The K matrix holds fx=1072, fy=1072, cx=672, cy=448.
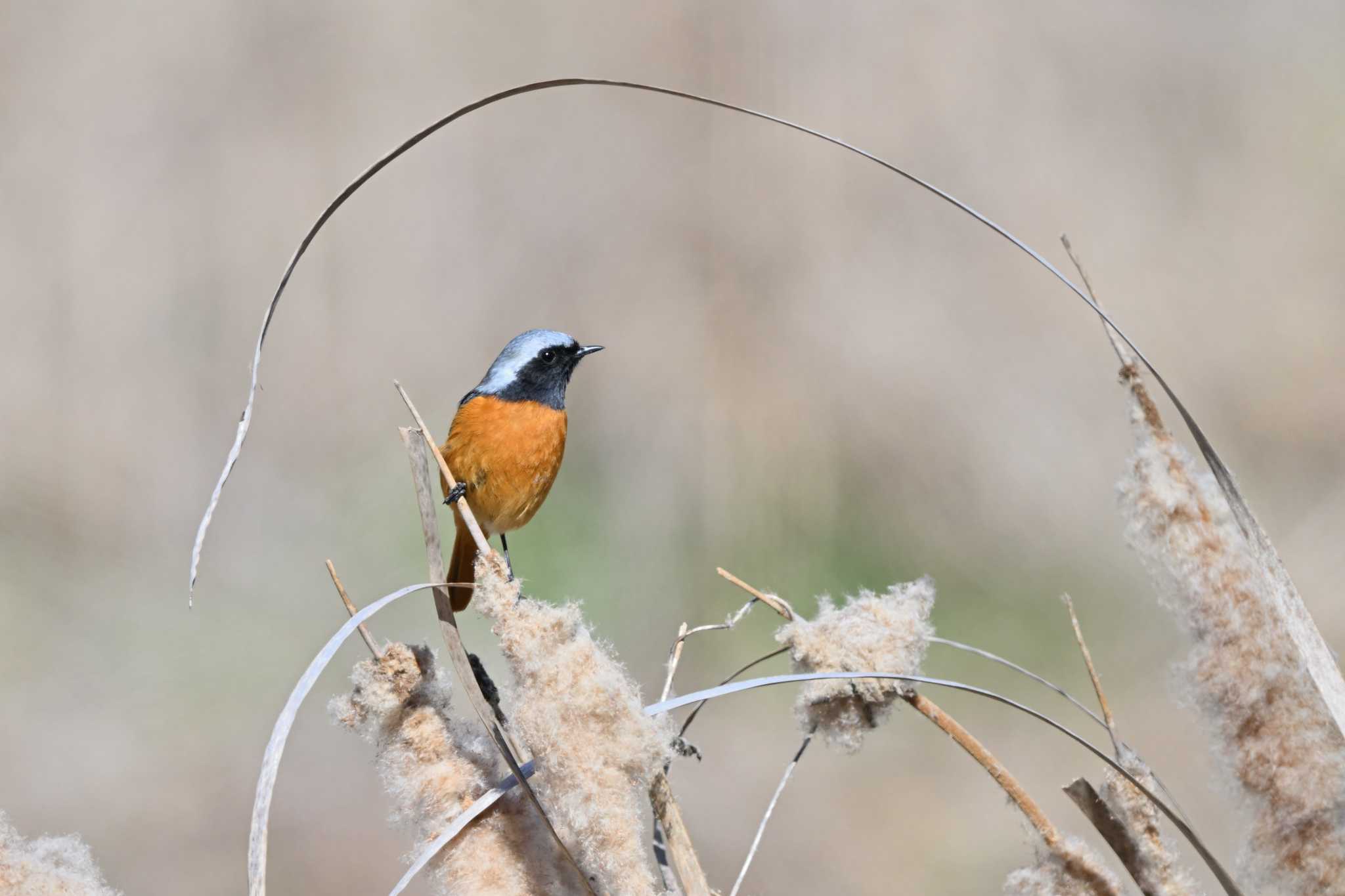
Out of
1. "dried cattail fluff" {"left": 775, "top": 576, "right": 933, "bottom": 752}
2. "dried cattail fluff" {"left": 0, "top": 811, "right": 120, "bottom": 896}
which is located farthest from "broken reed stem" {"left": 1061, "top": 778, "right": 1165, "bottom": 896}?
"dried cattail fluff" {"left": 0, "top": 811, "right": 120, "bottom": 896}

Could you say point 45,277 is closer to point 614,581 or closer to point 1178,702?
point 614,581

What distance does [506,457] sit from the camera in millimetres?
2648

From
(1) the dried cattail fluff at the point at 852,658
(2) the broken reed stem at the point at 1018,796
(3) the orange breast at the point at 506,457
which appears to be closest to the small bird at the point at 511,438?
(3) the orange breast at the point at 506,457

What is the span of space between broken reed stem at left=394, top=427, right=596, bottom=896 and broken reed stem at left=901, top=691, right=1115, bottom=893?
438 mm

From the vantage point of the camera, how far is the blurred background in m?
4.75

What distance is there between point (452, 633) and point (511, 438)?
56.0 inches

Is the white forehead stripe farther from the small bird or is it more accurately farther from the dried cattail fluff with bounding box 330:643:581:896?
the dried cattail fluff with bounding box 330:643:581:896

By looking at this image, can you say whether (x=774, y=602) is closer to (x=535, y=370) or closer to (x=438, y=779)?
(x=438, y=779)

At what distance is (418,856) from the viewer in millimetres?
1170

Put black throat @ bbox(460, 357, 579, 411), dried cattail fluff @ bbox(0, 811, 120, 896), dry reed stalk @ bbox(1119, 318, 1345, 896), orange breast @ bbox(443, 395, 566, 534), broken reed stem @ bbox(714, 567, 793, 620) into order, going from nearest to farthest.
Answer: dried cattail fluff @ bbox(0, 811, 120, 896) → dry reed stalk @ bbox(1119, 318, 1345, 896) → broken reed stem @ bbox(714, 567, 793, 620) → orange breast @ bbox(443, 395, 566, 534) → black throat @ bbox(460, 357, 579, 411)

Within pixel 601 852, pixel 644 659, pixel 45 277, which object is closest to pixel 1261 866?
A: pixel 601 852

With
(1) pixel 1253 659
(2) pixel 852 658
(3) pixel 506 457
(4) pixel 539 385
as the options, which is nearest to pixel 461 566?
(3) pixel 506 457

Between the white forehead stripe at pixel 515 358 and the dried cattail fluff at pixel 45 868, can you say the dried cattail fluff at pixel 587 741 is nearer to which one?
the dried cattail fluff at pixel 45 868

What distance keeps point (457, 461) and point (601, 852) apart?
5.73 feet
